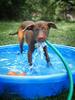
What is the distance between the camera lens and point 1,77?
150 inches

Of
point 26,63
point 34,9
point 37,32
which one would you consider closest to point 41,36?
point 37,32

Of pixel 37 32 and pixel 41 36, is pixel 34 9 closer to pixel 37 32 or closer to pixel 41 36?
pixel 37 32

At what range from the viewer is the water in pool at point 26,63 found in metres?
4.93

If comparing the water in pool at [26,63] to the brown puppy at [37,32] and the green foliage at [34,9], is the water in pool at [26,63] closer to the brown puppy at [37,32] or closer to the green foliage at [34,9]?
the brown puppy at [37,32]

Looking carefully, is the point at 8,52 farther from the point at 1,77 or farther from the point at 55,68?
the point at 1,77

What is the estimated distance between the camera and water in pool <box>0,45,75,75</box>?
4.93 m

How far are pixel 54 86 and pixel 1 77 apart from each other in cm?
72

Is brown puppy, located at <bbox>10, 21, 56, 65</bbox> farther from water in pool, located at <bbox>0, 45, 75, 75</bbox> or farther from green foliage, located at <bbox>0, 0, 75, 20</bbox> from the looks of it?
green foliage, located at <bbox>0, 0, 75, 20</bbox>

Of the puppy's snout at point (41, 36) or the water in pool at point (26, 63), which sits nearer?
the puppy's snout at point (41, 36)

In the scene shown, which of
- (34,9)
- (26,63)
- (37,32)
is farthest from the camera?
(34,9)

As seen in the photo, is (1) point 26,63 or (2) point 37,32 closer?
(2) point 37,32

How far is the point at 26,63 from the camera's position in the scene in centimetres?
541

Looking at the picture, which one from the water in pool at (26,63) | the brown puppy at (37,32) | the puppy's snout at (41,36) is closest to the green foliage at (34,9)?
the water in pool at (26,63)

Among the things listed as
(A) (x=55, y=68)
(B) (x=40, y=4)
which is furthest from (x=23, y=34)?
(B) (x=40, y=4)
